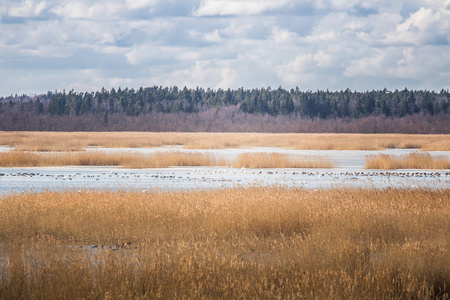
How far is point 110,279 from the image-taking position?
23.1 feet

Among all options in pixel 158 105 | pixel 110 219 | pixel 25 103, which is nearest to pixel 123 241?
pixel 110 219

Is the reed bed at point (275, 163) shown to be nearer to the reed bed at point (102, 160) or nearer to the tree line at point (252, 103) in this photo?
the reed bed at point (102, 160)

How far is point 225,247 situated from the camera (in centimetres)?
920

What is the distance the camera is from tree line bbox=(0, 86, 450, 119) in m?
141

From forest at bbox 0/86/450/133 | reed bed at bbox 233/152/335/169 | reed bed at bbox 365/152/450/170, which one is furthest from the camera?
forest at bbox 0/86/450/133

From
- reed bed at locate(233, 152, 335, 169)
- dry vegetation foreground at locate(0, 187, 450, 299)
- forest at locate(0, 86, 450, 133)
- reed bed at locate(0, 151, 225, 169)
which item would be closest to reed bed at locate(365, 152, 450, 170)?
reed bed at locate(233, 152, 335, 169)

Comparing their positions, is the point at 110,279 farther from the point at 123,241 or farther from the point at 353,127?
the point at 353,127

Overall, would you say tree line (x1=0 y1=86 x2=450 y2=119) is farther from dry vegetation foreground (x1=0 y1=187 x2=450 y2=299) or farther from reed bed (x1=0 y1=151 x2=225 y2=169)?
dry vegetation foreground (x1=0 y1=187 x2=450 y2=299)

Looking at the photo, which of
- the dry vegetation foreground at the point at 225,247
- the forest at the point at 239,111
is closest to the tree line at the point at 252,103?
the forest at the point at 239,111

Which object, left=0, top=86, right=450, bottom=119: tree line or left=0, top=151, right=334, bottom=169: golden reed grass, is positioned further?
left=0, top=86, right=450, bottom=119: tree line

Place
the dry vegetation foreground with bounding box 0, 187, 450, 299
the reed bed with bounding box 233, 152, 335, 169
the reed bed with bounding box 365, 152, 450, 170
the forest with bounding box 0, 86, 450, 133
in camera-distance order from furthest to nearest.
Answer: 1. the forest with bounding box 0, 86, 450, 133
2. the reed bed with bounding box 233, 152, 335, 169
3. the reed bed with bounding box 365, 152, 450, 170
4. the dry vegetation foreground with bounding box 0, 187, 450, 299

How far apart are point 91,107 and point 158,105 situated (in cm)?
2173

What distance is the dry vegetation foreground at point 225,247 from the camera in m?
6.91

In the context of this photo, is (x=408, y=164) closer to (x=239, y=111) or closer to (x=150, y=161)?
(x=150, y=161)
